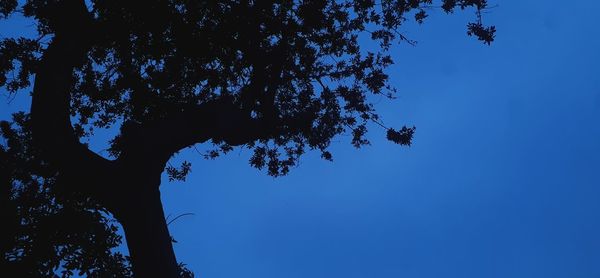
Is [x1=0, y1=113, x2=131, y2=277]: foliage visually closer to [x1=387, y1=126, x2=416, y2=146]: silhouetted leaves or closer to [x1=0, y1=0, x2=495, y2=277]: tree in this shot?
[x1=0, y1=0, x2=495, y2=277]: tree

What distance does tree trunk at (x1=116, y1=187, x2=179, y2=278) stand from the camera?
15.9 ft

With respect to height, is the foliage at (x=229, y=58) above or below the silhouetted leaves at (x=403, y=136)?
above

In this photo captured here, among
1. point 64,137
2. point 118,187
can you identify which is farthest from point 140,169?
point 64,137

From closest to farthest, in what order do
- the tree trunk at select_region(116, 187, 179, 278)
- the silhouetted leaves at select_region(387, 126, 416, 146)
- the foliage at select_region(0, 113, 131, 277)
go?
the tree trunk at select_region(116, 187, 179, 278) → the foliage at select_region(0, 113, 131, 277) → the silhouetted leaves at select_region(387, 126, 416, 146)

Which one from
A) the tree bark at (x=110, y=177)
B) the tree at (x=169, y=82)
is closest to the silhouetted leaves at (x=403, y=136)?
the tree at (x=169, y=82)

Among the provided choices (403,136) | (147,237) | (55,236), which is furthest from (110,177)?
(403,136)

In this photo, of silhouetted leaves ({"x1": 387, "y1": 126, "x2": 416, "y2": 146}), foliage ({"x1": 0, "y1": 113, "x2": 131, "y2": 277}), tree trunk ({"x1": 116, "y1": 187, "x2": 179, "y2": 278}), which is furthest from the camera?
silhouetted leaves ({"x1": 387, "y1": 126, "x2": 416, "y2": 146})

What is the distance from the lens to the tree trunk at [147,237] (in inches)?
191

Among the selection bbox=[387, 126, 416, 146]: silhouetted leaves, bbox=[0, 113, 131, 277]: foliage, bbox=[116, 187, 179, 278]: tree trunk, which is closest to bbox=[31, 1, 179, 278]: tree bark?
bbox=[116, 187, 179, 278]: tree trunk

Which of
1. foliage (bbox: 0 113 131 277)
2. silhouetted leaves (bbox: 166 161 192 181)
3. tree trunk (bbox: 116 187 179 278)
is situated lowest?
tree trunk (bbox: 116 187 179 278)

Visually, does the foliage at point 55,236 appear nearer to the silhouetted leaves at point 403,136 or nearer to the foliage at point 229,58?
the foliage at point 229,58

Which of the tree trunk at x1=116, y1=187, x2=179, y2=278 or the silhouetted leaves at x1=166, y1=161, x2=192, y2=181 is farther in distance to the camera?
the silhouetted leaves at x1=166, y1=161, x2=192, y2=181

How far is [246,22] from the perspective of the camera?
28.7 feet

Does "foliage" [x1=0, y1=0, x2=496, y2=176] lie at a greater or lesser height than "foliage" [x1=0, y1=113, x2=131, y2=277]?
greater
